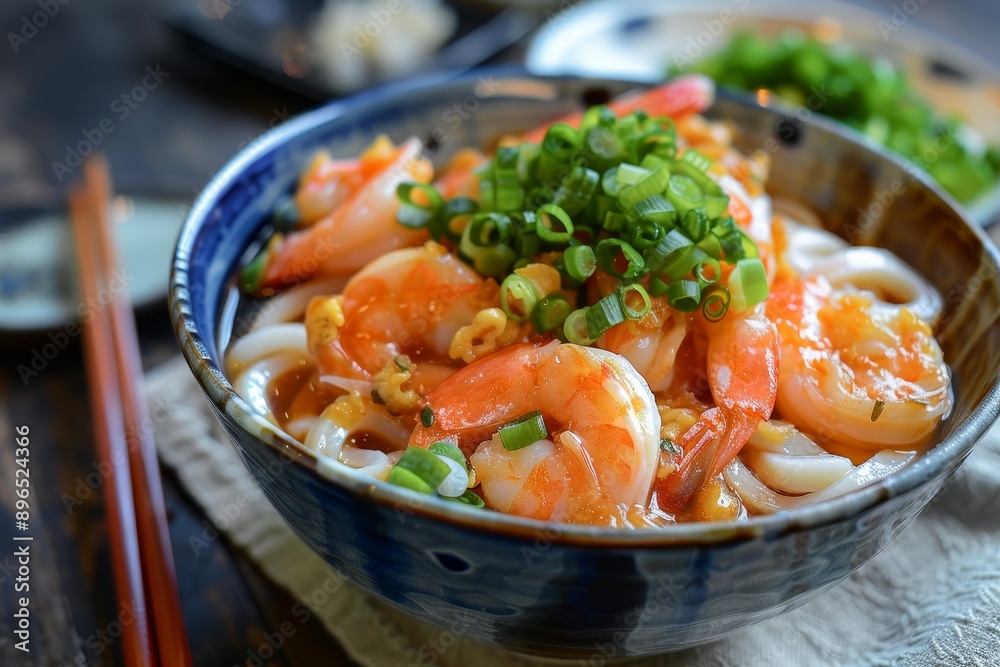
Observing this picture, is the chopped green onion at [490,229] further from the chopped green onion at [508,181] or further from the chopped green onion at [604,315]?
the chopped green onion at [604,315]

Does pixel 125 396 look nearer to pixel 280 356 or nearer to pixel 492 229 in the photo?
pixel 280 356

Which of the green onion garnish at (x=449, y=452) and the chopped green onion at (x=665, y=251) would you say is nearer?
the green onion garnish at (x=449, y=452)

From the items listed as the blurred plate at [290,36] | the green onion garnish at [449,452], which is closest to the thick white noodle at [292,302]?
the green onion garnish at [449,452]

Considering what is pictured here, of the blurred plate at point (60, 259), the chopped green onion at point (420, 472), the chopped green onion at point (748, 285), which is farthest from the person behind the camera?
the blurred plate at point (60, 259)

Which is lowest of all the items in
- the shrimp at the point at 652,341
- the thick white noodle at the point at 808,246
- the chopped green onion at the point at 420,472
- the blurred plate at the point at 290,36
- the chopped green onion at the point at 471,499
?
the blurred plate at the point at 290,36

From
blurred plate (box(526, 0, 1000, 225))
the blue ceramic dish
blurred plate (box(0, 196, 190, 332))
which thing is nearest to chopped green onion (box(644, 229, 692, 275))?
the blue ceramic dish

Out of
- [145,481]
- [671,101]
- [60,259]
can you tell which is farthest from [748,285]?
[60,259]
